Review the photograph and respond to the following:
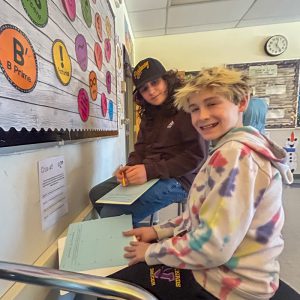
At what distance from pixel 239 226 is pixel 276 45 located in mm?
3659

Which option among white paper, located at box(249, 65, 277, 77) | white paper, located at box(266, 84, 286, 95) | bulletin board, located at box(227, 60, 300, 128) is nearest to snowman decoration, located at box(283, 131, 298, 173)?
bulletin board, located at box(227, 60, 300, 128)

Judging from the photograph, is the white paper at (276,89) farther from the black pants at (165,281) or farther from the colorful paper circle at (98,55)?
the black pants at (165,281)

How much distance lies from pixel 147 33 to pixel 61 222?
10.5 feet

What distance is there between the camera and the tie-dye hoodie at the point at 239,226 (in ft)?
1.60

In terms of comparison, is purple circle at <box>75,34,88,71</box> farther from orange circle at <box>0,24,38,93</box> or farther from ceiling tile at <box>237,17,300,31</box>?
ceiling tile at <box>237,17,300,31</box>

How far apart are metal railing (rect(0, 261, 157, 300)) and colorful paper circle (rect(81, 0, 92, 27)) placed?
110 centimetres

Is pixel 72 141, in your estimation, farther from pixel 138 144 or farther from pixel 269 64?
pixel 269 64

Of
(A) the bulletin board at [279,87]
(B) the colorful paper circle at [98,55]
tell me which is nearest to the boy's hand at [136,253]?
(B) the colorful paper circle at [98,55]

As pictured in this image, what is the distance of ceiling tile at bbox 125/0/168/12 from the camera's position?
2.56m

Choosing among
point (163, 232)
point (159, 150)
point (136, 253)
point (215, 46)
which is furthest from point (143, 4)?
point (136, 253)

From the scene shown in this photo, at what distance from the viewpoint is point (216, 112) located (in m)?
0.63

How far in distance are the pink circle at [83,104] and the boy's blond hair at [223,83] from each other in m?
0.57

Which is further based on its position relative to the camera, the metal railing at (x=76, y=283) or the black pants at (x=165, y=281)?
the black pants at (x=165, y=281)

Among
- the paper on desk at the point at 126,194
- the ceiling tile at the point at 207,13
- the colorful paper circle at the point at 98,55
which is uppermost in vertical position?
the ceiling tile at the point at 207,13
